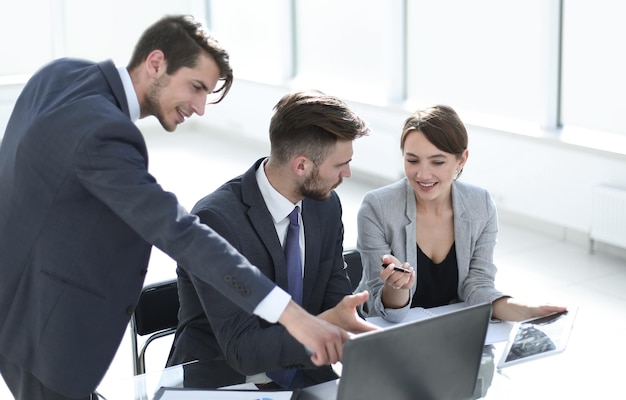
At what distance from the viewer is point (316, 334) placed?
2080 mm

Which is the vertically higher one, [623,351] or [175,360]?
[175,360]

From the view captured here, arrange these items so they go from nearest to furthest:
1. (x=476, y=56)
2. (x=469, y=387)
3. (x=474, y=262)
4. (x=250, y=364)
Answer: (x=469, y=387), (x=250, y=364), (x=474, y=262), (x=476, y=56)

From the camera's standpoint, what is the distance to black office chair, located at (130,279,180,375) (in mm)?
2979

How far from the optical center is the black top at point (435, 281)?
10.4 ft

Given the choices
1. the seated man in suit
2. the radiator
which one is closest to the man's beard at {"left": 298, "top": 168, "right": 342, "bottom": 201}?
the seated man in suit

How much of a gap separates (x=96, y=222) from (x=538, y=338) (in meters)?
A: 1.24

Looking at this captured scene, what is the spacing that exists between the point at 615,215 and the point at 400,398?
4.05 m

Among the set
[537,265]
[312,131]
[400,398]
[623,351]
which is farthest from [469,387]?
[537,265]

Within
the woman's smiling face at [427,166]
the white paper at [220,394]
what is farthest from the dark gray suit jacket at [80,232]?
the woman's smiling face at [427,166]

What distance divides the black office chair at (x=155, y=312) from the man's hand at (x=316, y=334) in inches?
38.6

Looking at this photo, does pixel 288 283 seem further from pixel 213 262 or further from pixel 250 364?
pixel 213 262

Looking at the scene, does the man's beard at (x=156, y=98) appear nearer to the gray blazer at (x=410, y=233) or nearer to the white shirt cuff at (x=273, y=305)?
the white shirt cuff at (x=273, y=305)

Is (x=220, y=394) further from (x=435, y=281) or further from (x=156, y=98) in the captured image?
(x=435, y=281)

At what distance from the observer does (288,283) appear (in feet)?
8.92
